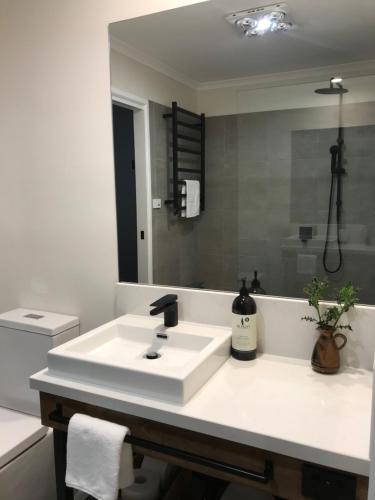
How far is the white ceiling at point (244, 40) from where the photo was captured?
133cm

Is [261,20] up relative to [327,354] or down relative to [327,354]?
up

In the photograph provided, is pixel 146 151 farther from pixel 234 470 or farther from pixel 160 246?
pixel 234 470

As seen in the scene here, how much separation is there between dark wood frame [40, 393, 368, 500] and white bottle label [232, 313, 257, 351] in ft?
1.31

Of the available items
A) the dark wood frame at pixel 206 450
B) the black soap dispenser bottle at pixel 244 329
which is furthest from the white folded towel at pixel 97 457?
the black soap dispenser bottle at pixel 244 329

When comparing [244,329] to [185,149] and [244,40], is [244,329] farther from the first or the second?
[244,40]

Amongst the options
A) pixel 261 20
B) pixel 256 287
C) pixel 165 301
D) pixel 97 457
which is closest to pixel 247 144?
pixel 261 20

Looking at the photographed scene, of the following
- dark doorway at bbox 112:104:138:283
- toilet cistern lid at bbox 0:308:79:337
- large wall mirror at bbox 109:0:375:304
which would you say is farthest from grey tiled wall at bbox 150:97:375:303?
toilet cistern lid at bbox 0:308:79:337

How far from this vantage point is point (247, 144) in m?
1.54

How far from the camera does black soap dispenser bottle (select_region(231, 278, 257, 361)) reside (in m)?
1.40

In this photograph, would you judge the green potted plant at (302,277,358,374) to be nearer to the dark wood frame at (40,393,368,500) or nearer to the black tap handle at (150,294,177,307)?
the dark wood frame at (40,393,368,500)

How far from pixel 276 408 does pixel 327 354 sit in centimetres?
30

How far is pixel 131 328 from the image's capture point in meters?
1.61

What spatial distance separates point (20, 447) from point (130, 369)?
2.71 ft

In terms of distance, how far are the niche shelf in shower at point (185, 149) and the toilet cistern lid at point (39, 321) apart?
0.72 m
